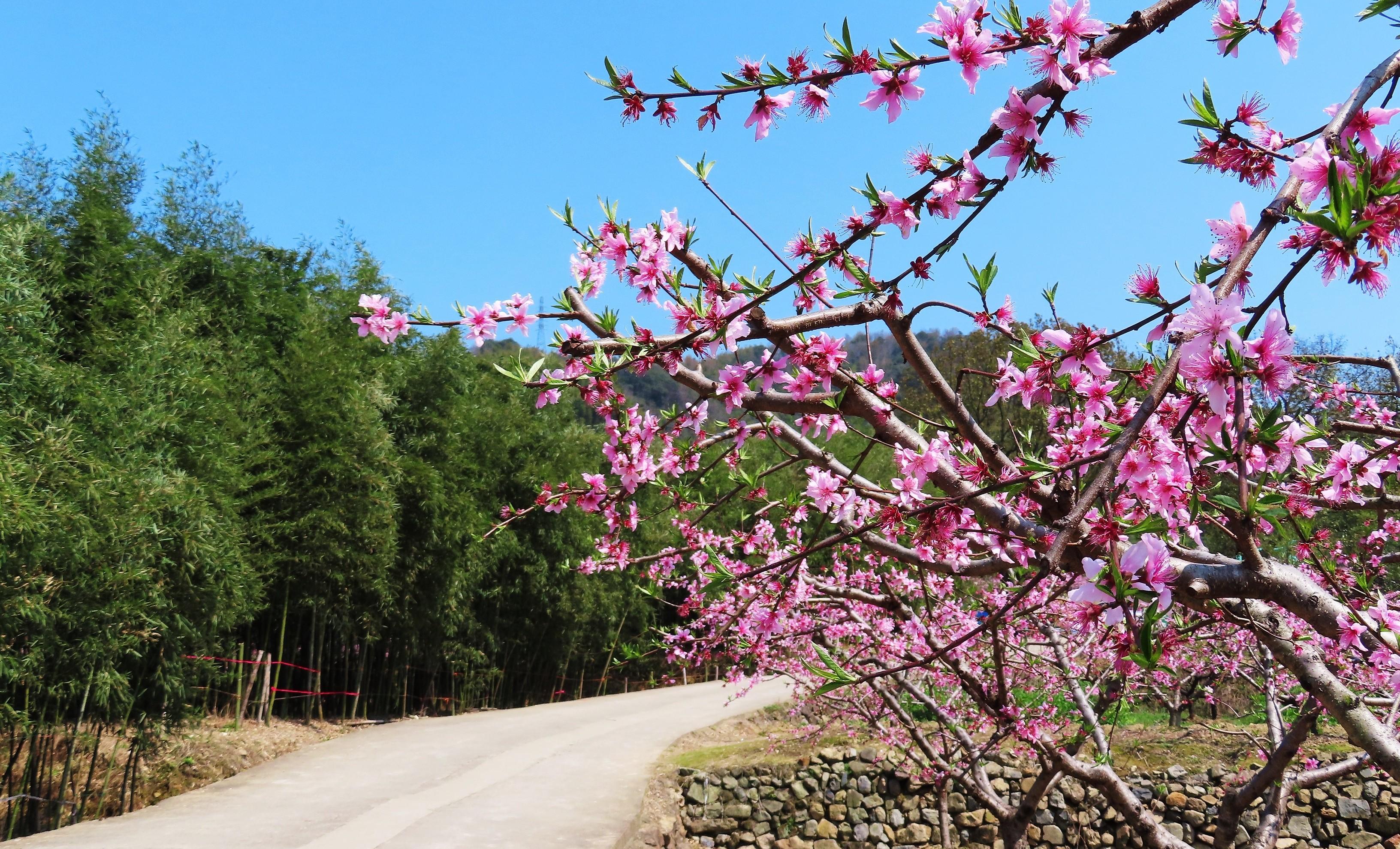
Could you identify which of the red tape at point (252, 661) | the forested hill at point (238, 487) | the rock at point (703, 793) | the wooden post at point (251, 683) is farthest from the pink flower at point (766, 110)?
the wooden post at point (251, 683)

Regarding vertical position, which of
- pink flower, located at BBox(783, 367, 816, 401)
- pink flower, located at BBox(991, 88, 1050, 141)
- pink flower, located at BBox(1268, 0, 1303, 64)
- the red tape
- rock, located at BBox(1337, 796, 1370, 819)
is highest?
pink flower, located at BBox(1268, 0, 1303, 64)

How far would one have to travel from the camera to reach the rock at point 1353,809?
595 centimetres

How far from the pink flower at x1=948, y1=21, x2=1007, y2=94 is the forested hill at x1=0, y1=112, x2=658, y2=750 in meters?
4.18

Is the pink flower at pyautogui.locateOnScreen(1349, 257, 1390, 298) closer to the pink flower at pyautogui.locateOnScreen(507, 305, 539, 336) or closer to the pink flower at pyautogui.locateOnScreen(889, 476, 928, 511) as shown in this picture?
the pink flower at pyautogui.locateOnScreen(889, 476, 928, 511)

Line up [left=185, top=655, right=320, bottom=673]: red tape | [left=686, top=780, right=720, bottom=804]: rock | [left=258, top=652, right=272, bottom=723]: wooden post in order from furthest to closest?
[left=258, top=652, right=272, bottom=723]: wooden post < [left=686, top=780, right=720, bottom=804]: rock < [left=185, top=655, right=320, bottom=673]: red tape

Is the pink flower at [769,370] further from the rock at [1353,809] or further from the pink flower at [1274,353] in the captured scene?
the rock at [1353,809]

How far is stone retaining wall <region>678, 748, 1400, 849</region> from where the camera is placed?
234 inches

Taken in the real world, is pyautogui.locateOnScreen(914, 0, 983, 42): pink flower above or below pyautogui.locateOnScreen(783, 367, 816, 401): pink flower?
above

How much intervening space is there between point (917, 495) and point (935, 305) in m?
0.36

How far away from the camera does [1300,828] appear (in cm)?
592

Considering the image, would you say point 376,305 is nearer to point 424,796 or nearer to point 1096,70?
point 1096,70

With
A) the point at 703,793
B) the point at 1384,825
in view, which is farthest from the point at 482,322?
the point at 1384,825

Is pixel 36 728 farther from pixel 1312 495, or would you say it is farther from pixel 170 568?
pixel 1312 495

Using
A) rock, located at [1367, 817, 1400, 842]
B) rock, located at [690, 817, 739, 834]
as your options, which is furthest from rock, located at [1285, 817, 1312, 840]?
rock, located at [690, 817, 739, 834]
